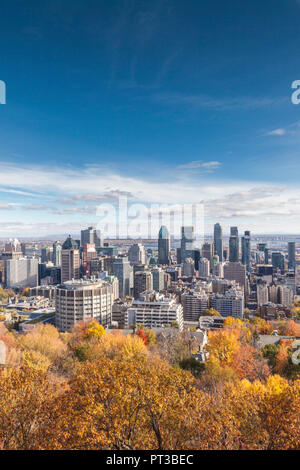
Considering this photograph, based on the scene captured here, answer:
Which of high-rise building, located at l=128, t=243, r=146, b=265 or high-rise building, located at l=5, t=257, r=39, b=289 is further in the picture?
high-rise building, located at l=128, t=243, r=146, b=265

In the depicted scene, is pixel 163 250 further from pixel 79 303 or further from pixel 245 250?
pixel 79 303

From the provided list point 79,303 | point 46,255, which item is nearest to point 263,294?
point 79,303

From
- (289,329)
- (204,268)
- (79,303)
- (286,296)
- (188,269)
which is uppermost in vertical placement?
(79,303)

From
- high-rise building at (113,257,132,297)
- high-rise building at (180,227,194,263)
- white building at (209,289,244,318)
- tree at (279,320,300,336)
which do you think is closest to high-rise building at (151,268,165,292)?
high-rise building at (113,257,132,297)

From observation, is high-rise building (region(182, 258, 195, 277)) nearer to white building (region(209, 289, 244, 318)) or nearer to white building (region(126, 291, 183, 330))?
white building (region(209, 289, 244, 318))

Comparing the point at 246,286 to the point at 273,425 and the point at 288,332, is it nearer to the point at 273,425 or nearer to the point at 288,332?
the point at 288,332
